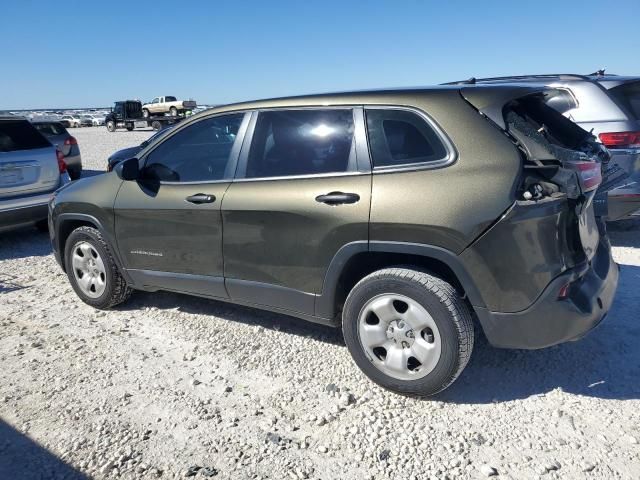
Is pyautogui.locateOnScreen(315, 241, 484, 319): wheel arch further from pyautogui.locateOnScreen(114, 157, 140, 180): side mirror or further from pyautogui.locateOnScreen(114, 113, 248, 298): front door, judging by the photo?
pyautogui.locateOnScreen(114, 157, 140, 180): side mirror

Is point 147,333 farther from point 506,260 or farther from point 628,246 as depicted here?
point 628,246

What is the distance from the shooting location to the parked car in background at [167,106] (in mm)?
41969

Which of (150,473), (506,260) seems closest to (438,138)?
(506,260)

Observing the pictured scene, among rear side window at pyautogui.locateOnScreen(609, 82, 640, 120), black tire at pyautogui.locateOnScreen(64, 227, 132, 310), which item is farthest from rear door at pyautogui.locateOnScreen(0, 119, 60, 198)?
rear side window at pyautogui.locateOnScreen(609, 82, 640, 120)

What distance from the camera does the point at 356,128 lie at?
3074 millimetres

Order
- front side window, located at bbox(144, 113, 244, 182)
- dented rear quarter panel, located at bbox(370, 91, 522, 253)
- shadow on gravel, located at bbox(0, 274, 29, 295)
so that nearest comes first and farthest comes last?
dented rear quarter panel, located at bbox(370, 91, 522, 253), front side window, located at bbox(144, 113, 244, 182), shadow on gravel, located at bbox(0, 274, 29, 295)

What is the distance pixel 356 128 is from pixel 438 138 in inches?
20.2

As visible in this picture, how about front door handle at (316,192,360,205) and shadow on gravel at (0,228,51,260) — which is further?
shadow on gravel at (0,228,51,260)

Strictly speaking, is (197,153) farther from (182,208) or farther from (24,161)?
(24,161)

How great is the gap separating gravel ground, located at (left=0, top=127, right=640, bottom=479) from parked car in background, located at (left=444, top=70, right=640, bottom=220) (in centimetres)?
133

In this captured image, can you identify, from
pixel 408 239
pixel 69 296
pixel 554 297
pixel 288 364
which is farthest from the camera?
pixel 69 296

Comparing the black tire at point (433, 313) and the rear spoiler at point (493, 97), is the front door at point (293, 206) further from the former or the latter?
the rear spoiler at point (493, 97)

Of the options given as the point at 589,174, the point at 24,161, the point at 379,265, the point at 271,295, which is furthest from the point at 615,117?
the point at 24,161

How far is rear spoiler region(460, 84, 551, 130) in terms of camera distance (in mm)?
2758
